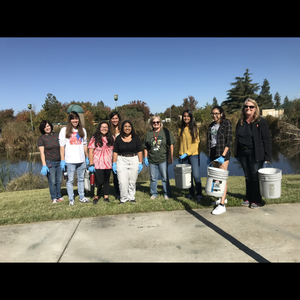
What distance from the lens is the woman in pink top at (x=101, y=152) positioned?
5.41 meters

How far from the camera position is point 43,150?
5.52 metres

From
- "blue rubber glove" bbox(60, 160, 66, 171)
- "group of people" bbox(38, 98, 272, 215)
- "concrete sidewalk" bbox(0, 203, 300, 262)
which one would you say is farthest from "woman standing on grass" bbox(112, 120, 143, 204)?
"blue rubber glove" bbox(60, 160, 66, 171)

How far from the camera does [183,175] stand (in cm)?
514

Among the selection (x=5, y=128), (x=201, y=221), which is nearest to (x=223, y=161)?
(x=201, y=221)

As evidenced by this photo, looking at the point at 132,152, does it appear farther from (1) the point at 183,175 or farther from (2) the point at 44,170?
(2) the point at 44,170

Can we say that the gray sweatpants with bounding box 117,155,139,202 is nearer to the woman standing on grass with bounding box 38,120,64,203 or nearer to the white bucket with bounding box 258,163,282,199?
the woman standing on grass with bounding box 38,120,64,203

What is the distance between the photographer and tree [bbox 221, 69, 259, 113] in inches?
2265

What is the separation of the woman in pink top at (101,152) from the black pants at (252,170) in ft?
9.20

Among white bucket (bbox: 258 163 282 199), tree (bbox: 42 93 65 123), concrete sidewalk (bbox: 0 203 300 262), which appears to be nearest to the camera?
concrete sidewalk (bbox: 0 203 300 262)

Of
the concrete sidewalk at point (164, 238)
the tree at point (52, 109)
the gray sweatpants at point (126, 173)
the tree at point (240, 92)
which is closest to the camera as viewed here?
the concrete sidewalk at point (164, 238)

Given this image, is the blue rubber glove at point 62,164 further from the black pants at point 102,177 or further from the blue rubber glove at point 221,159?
the blue rubber glove at point 221,159

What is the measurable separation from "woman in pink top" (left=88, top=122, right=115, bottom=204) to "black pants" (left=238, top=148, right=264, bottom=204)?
2.80m

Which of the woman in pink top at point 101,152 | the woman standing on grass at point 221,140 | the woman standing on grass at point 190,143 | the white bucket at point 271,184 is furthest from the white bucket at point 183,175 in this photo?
the woman in pink top at point 101,152
